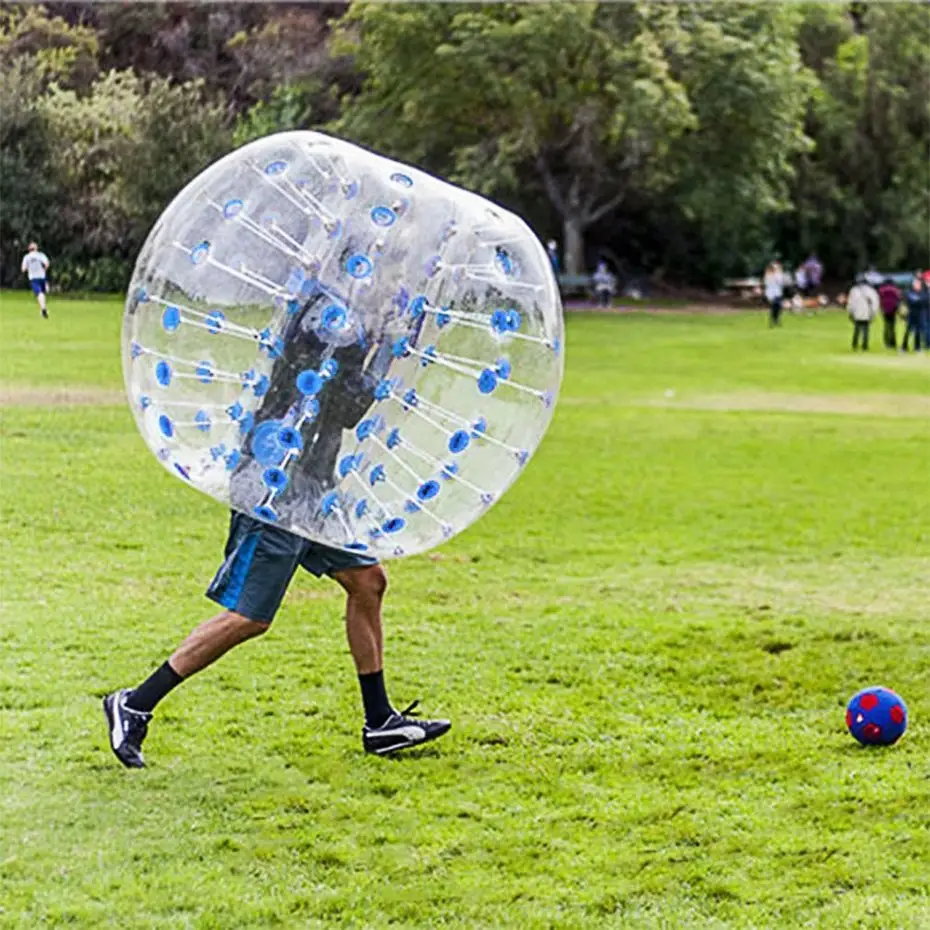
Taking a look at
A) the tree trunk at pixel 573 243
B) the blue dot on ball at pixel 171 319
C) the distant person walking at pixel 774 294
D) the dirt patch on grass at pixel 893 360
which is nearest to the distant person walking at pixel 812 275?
the tree trunk at pixel 573 243

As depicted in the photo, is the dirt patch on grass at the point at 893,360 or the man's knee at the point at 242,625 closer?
the man's knee at the point at 242,625

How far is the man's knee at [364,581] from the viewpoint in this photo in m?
5.75

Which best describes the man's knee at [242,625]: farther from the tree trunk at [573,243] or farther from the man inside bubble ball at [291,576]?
the tree trunk at [573,243]

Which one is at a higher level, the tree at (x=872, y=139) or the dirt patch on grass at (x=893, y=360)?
the tree at (x=872, y=139)

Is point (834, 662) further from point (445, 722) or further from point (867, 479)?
point (867, 479)

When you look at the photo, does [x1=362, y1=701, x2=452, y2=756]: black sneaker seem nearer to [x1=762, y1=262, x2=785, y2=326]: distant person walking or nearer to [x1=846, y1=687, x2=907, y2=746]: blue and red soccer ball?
[x1=846, y1=687, x2=907, y2=746]: blue and red soccer ball

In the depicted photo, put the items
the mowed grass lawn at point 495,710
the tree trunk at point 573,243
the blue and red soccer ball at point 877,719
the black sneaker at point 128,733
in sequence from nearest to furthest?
1. the mowed grass lawn at point 495,710
2. the black sneaker at point 128,733
3. the blue and red soccer ball at point 877,719
4. the tree trunk at point 573,243

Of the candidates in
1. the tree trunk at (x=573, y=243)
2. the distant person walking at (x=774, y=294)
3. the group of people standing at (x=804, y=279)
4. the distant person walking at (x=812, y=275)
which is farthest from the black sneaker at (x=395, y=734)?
the distant person walking at (x=812, y=275)

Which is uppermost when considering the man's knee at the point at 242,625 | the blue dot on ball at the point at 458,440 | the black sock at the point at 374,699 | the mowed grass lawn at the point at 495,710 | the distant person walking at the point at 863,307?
the blue dot on ball at the point at 458,440

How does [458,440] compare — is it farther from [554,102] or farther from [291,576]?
[554,102]

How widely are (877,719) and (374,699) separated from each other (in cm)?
170

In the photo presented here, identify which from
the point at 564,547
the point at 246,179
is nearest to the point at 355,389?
the point at 246,179

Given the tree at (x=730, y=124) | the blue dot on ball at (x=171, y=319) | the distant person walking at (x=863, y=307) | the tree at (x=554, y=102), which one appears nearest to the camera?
the blue dot on ball at (x=171, y=319)

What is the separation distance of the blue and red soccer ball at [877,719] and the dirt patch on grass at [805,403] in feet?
40.5
